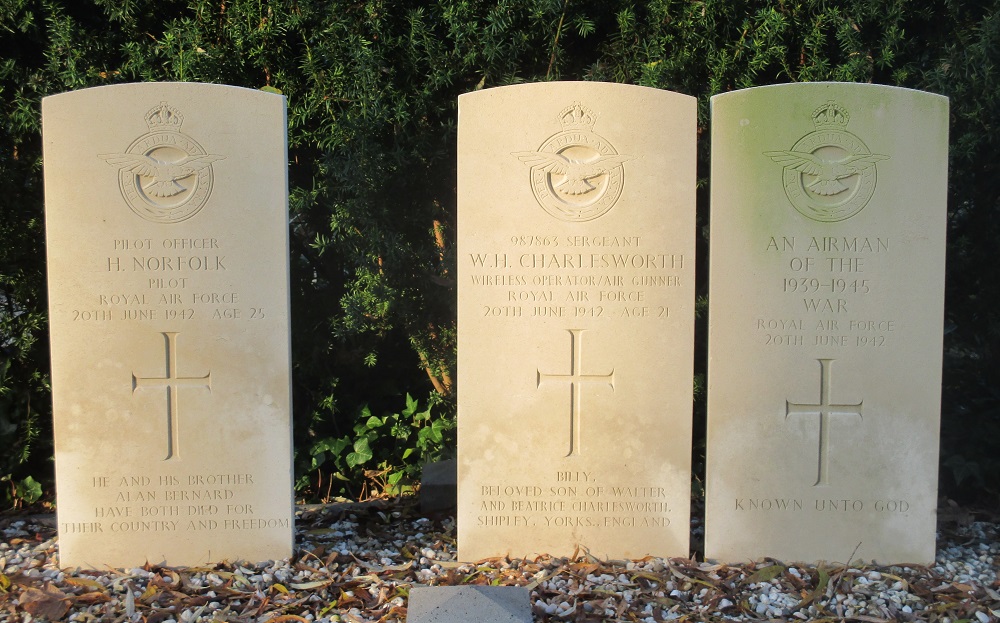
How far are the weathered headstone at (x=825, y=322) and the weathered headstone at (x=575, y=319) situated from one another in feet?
0.60

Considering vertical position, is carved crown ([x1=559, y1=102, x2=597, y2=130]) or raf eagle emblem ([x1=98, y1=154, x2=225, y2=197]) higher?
carved crown ([x1=559, y1=102, x2=597, y2=130])

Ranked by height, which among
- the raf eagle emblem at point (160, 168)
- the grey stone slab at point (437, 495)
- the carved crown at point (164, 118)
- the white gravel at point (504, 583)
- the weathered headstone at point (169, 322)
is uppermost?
the carved crown at point (164, 118)

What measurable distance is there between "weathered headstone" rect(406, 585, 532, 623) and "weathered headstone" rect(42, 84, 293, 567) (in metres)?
0.97

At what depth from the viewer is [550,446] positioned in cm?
387

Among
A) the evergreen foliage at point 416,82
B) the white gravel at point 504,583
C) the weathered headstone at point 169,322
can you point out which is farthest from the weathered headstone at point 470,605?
the evergreen foliage at point 416,82

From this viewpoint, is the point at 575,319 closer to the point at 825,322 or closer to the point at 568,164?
the point at 568,164

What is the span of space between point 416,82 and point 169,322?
1.71 m

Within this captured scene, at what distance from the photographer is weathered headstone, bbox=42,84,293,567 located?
3.67 metres

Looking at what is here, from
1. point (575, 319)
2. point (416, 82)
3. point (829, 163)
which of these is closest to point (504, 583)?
point (575, 319)

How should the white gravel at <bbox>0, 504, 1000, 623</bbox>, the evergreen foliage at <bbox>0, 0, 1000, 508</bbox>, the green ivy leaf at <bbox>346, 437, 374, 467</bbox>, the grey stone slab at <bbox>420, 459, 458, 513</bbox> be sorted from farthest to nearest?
1. the green ivy leaf at <bbox>346, 437, 374, 467</bbox>
2. the grey stone slab at <bbox>420, 459, 458, 513</bbox>
3. the evergreen foliage at <bbox>0, 0, 1000, 508</bbox>
4. the white gravel at <bbox>0, 504, 1000, 623</bbox>

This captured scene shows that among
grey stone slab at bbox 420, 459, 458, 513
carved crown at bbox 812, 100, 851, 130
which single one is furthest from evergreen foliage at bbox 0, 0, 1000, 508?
carved crown at bbox 812, 100, 851, 130

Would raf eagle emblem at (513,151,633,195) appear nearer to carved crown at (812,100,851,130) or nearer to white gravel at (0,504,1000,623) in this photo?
carved crown at (812,100,851,130)

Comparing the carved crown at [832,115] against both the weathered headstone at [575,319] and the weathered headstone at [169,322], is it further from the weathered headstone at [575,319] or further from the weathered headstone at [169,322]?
the weathered headstone at [169,322]

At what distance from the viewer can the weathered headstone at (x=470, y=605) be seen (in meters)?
3.03
